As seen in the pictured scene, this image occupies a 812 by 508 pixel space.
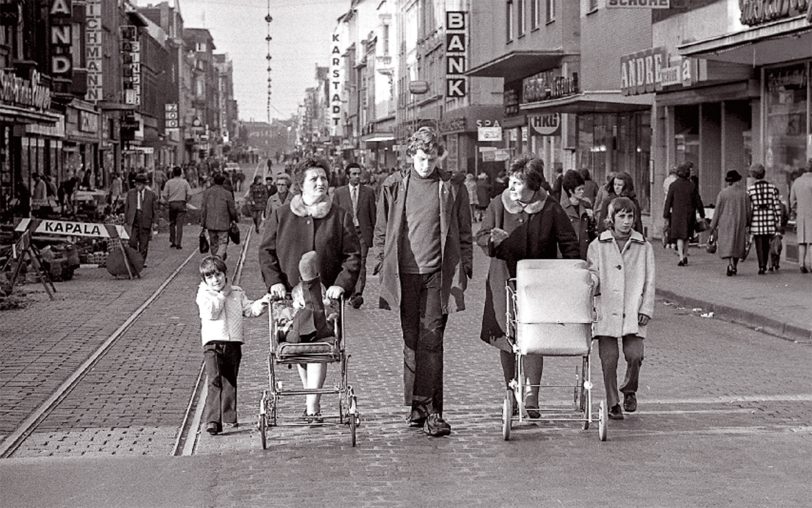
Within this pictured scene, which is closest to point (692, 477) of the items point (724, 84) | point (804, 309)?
point (804, 309)

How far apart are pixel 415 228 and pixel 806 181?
47.5 feet

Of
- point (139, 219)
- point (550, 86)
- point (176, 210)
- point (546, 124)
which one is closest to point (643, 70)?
point (550, 86)

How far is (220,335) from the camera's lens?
9.06 m

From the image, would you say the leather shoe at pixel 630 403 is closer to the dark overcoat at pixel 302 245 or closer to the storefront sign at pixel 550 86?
the dark overcoat at pixel 302 245

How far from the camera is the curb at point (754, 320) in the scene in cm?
1514

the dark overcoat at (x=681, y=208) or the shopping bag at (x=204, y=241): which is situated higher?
the dark overcoat at (x=681, y=208)

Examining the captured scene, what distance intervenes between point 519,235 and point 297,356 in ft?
5.97

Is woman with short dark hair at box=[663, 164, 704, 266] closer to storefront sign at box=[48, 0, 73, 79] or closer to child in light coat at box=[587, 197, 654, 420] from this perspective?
child in light coat at box=[587, 197, 654, 420]

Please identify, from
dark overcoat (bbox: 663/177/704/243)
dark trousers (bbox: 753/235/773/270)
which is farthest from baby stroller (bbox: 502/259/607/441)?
dark overcoat (bbox: 663/177/704/243)

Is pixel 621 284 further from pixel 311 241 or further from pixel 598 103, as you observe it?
pixel 598 103

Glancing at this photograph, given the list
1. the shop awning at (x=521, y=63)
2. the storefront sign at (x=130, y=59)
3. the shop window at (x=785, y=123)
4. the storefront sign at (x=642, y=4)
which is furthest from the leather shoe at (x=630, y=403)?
the storefront sign at (x=130, y=59)

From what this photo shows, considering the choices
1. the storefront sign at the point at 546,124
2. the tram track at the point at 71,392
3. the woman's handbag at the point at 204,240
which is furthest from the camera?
the storefront sign at the point at 546,124

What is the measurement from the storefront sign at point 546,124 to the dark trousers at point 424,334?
31.7 meters

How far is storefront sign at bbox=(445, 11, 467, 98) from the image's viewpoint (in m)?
55.3
